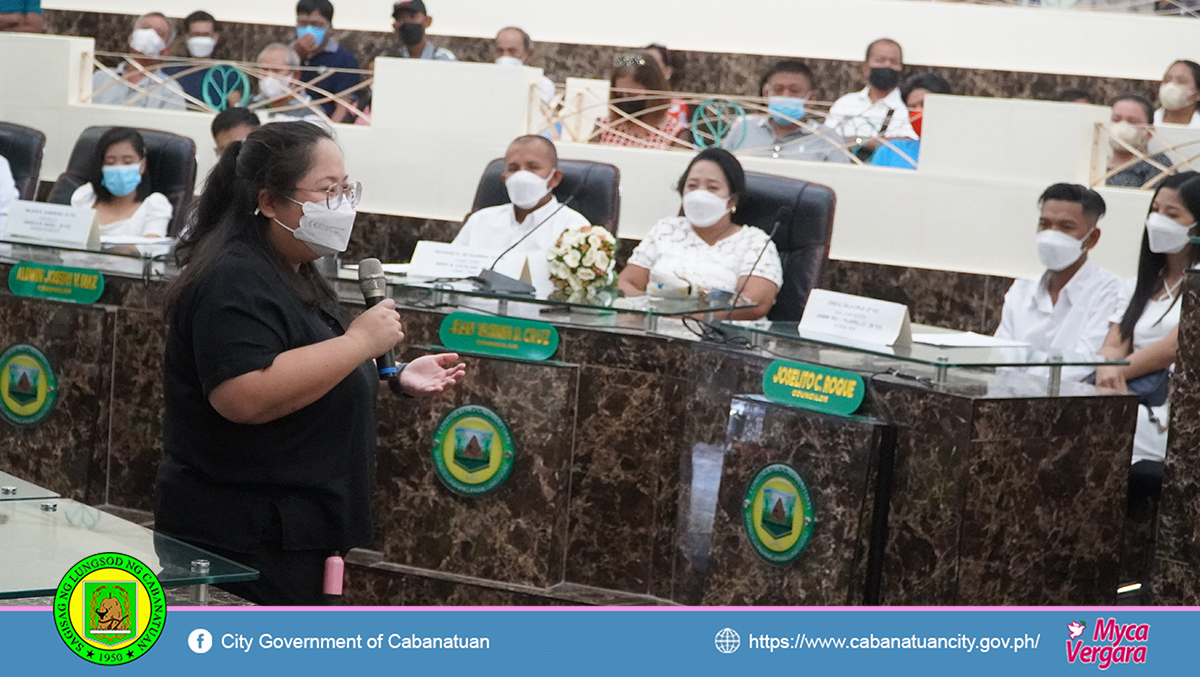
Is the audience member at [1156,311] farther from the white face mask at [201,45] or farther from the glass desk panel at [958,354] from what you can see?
the white face mask at [201,45]

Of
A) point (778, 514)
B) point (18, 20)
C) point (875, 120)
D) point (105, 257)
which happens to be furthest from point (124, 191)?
point (778, 514)

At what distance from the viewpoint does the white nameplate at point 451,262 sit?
3.62 meters

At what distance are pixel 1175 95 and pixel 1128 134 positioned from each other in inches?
36.2

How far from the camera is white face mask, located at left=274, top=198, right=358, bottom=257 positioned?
6.50 ft

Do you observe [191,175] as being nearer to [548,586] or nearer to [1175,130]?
[548,586]

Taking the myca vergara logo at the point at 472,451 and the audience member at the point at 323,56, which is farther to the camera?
the audience member at the point at 323,56

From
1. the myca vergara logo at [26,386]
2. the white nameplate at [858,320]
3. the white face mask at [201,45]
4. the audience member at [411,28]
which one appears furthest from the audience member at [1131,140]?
the white face mask at [201,45]

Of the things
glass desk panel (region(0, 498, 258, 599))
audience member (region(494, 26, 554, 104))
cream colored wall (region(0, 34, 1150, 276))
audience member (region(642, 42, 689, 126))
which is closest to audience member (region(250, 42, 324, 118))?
cream colored wall (region(0, 34, 1150, 276))

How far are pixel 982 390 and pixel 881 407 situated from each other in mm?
198

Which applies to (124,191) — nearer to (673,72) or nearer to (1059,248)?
(1059,248)

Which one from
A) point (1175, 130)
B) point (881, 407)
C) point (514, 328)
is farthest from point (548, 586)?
point (1175, 130)

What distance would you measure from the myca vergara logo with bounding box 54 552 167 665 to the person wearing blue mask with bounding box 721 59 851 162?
461 cm
